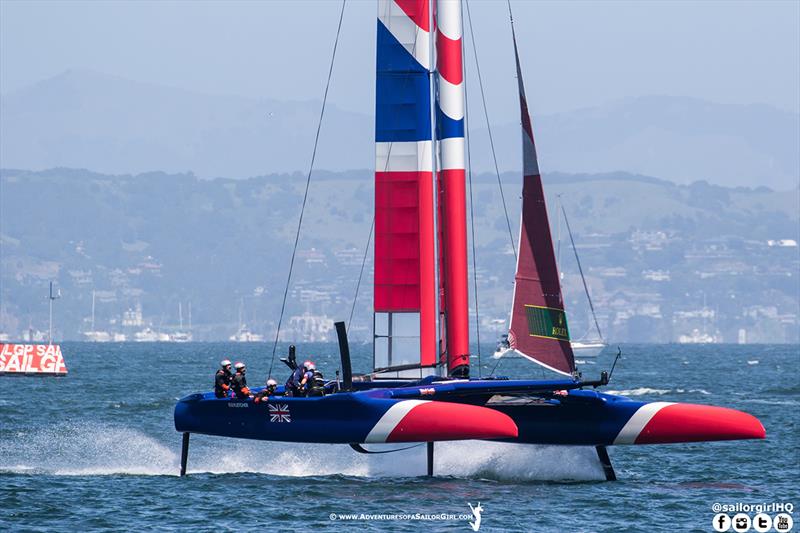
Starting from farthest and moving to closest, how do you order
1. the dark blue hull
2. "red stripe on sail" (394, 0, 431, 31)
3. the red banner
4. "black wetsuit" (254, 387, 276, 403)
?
the red banner < "red stripe on sail" (394, 0, 431, 31) < "black wetsuit" (254, 387, 276, 403) < the dark blue hull

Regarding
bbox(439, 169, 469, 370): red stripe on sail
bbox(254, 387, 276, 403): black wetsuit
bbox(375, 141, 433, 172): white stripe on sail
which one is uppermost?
bbox(375, 141, 433, 172): white stripe on sail

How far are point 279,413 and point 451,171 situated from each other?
5840mm


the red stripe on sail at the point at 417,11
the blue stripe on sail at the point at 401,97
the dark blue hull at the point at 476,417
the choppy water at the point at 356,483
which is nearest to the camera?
the choppy water at the point at 356,483

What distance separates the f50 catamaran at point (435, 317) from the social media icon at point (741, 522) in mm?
2772

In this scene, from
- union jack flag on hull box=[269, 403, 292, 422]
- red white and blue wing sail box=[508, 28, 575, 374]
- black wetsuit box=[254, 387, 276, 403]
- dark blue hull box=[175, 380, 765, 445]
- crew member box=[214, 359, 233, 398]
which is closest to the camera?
dark blue hull box=[175, 380, 765, 445]

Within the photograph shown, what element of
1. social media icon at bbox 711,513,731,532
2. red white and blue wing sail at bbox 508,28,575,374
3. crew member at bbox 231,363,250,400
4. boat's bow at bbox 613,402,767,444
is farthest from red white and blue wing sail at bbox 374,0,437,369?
social media icon at bbox 711,513,731,532

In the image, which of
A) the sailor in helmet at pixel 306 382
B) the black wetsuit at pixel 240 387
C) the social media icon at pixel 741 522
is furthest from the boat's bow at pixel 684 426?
the black wetsuit at pixel 240 387

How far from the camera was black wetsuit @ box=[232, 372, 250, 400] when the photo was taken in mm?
28500

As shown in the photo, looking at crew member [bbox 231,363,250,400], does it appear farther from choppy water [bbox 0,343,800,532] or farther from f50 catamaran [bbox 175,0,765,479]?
choppy water [bbox 0,343,800,532]

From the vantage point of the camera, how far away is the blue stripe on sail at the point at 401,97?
98.6 ft

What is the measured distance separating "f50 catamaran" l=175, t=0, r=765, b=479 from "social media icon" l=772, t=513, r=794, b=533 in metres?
2.57

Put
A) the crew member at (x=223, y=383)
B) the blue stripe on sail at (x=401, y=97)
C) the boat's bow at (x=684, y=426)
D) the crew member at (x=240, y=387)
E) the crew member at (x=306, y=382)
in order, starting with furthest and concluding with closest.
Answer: the blue stripe on sail at (x=401, y=97) < the crew member at (x=223, y=383) < the crew member at (x=240, y=387) < the crew member at (x=306, y=382) < the boat's bow at (x=684, y=426)

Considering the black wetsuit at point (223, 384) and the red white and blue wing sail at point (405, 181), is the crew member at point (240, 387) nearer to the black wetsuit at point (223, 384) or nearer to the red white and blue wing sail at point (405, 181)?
the black wetsuit at point (223, 384)

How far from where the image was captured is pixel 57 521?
24.4 m
